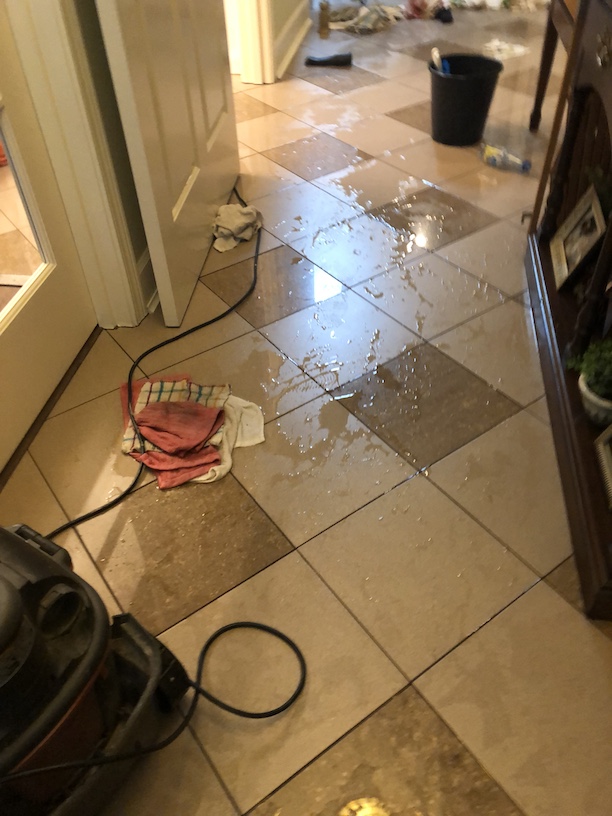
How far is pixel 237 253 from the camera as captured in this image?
6.69 ft

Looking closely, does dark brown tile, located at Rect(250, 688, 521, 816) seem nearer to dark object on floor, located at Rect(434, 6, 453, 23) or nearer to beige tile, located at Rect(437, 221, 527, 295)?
beige tile, located at Rect(437, 221, 527, 295)

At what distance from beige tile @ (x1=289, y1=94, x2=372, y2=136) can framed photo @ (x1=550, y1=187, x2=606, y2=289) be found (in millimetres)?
1381

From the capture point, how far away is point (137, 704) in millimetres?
877

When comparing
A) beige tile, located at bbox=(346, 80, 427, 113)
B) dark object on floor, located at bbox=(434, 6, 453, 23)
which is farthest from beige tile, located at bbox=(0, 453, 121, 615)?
dark object on floor, located at bbox=(434, 6, 453, 23)

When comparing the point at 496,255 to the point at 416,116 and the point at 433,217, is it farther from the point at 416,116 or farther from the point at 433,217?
the point at 416,116

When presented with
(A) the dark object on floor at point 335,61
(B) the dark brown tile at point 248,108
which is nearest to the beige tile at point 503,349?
(B) the dark brown tile at point 248,108

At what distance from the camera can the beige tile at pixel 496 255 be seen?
1.88 m

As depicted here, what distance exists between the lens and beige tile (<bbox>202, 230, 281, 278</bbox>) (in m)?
1.99

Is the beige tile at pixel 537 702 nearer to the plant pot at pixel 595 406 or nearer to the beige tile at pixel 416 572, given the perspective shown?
the beige tile at pixel 416 572

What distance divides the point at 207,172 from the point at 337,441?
1.03 m

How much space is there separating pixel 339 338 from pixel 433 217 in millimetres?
735

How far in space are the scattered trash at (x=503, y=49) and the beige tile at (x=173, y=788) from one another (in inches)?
140

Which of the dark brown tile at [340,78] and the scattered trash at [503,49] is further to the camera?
the scattered trash at [503,49]

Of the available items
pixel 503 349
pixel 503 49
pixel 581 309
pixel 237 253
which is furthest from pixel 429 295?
pixel 503 49
